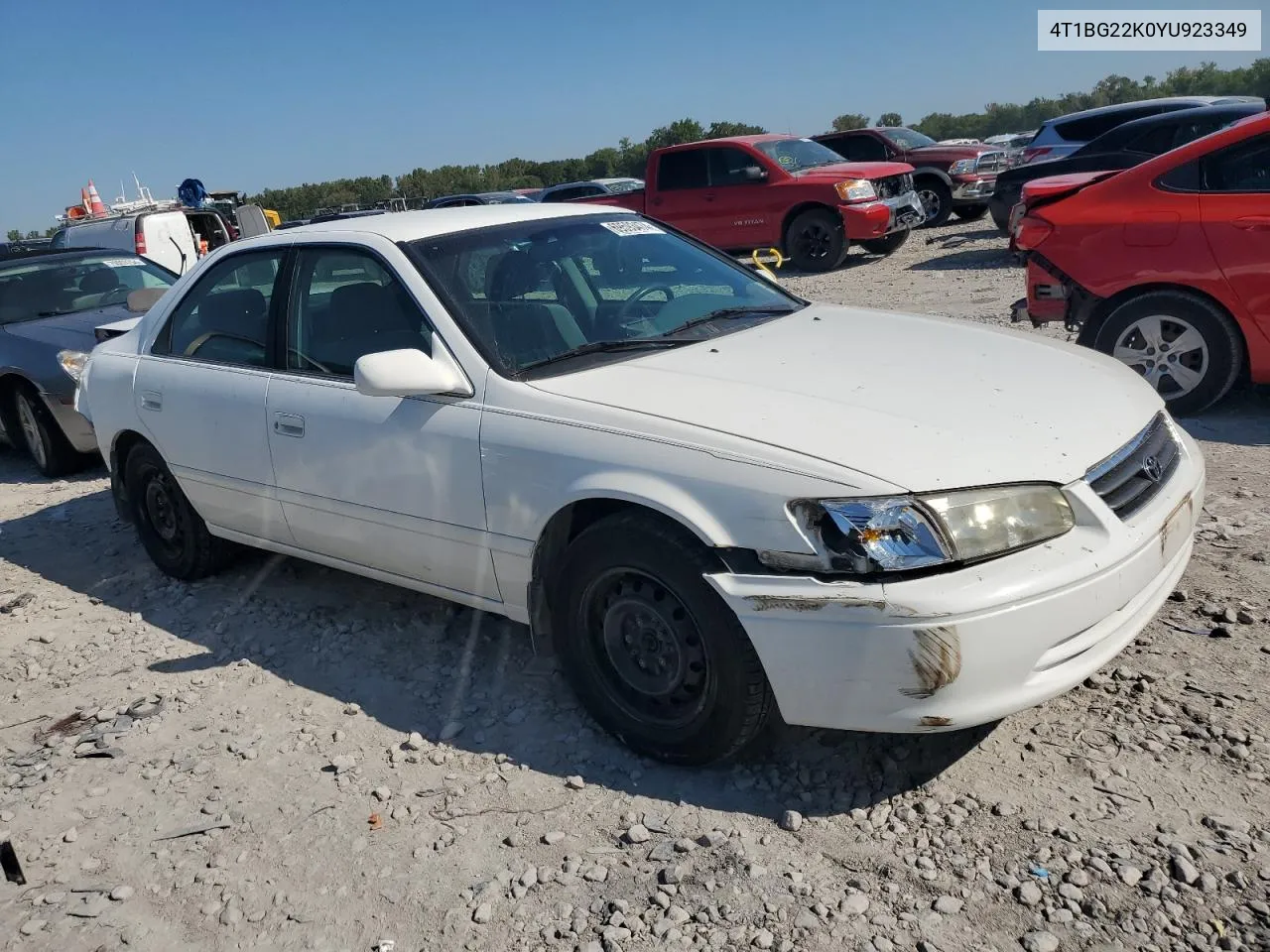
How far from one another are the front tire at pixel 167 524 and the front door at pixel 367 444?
965 millimetres

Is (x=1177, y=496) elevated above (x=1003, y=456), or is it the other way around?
(x=1003, y=456)

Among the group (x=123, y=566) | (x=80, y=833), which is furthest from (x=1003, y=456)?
(x=123, y=566)

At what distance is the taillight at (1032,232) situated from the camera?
20.0 feet

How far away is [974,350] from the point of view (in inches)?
139

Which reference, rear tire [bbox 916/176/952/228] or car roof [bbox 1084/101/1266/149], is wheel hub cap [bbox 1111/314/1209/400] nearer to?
car roof [bbox 1084/101/1266/149]

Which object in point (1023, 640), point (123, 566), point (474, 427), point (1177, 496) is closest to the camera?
point (1023, 640)

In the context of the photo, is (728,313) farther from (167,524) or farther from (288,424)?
(167,524)

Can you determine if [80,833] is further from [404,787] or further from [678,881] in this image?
[678,881]

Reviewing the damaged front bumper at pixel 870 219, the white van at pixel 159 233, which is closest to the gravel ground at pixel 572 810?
the damaged front bumper at pixel 870 219

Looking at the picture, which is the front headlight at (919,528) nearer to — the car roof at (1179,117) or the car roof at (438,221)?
the car roof at (438,221)

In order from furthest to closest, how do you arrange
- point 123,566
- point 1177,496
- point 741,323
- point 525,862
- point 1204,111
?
point 1204,111 → point 123,566 → point 741,323 → point 1177,496 → point 525,862

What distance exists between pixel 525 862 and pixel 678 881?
16.7 inches

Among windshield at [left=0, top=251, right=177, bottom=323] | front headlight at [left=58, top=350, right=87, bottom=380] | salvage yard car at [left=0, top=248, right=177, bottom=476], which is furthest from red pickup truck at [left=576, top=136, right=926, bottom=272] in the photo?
front headlight at [left=58, top=350, right=87, bottom=380]

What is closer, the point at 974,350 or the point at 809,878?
the point at 809,878
